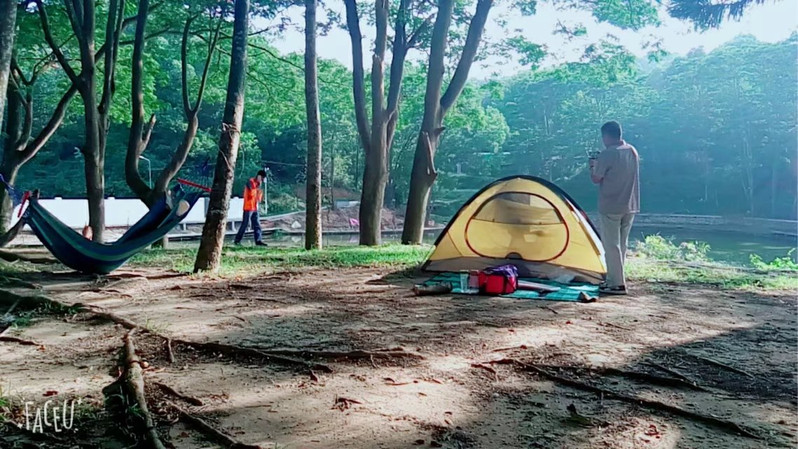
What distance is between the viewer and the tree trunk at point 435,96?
941 centimetres

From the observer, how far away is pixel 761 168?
30.4 meters

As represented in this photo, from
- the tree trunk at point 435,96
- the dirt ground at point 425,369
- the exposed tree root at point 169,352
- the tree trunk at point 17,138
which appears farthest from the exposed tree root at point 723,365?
the tree trunk at point 17,138

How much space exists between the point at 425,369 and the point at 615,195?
3081 millimetres

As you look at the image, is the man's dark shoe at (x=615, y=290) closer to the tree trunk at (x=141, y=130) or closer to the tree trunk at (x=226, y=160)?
the tree trunk at (x=226, y=160)

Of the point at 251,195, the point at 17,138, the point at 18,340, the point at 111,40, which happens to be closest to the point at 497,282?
the point at 18,340

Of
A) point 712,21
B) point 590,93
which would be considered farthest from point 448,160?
point 712,21

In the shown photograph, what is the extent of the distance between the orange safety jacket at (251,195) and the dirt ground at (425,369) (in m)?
5.08

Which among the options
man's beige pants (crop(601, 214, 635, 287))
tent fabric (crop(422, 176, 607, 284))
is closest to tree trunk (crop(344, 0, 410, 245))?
tent fabric (crop(422, 176, 607, 284))

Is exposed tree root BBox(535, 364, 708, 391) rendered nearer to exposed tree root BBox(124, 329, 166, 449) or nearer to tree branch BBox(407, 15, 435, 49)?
exposed tree root BBox(124, 329, 166, 449)

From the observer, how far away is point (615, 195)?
506 cm

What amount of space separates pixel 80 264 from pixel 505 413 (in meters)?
4.82

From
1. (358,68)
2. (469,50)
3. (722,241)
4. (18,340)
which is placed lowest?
(722,241)

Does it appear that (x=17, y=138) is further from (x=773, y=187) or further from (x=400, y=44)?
(x=773, y=187)

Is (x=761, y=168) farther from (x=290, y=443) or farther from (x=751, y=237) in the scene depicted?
(x=290, y=443)
